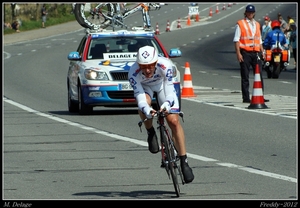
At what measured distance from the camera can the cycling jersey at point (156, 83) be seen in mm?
9484

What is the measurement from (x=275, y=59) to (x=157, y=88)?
2014 centimetres

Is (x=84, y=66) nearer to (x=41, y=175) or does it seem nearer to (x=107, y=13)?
(x=107, y=13)

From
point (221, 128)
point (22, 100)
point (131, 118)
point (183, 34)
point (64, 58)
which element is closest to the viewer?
point (221, 128)

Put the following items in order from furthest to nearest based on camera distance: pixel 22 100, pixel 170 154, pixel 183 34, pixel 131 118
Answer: pixel 183 34 < pixel 22 100 < pixel 131 118 < pixel 170 154

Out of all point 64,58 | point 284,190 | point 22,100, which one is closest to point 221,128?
point 284,190

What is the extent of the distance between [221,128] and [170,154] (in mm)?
6400

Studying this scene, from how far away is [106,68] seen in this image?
717 inches

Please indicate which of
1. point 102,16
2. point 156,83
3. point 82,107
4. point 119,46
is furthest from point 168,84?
point 102,16

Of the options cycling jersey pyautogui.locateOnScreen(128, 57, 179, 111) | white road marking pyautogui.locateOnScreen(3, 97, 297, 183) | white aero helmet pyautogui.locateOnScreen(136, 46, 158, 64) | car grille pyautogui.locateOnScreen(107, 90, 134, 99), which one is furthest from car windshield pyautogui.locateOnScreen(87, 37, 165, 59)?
white aero helmet pyautogui.locateOnScreen(136, 46, 158, 64)


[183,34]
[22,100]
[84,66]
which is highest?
[84,66]

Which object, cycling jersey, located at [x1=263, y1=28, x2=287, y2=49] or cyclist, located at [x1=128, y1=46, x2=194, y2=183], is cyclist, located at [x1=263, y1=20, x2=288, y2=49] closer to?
cycling jersey, located at [x1=263, y1=28, x2=287, y2=49]

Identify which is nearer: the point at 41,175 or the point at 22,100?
the point at 41,175

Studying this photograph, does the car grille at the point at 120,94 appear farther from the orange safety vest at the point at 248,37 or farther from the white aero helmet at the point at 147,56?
the white aero helmet at the point at 147,56

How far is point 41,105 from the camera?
21.4m
